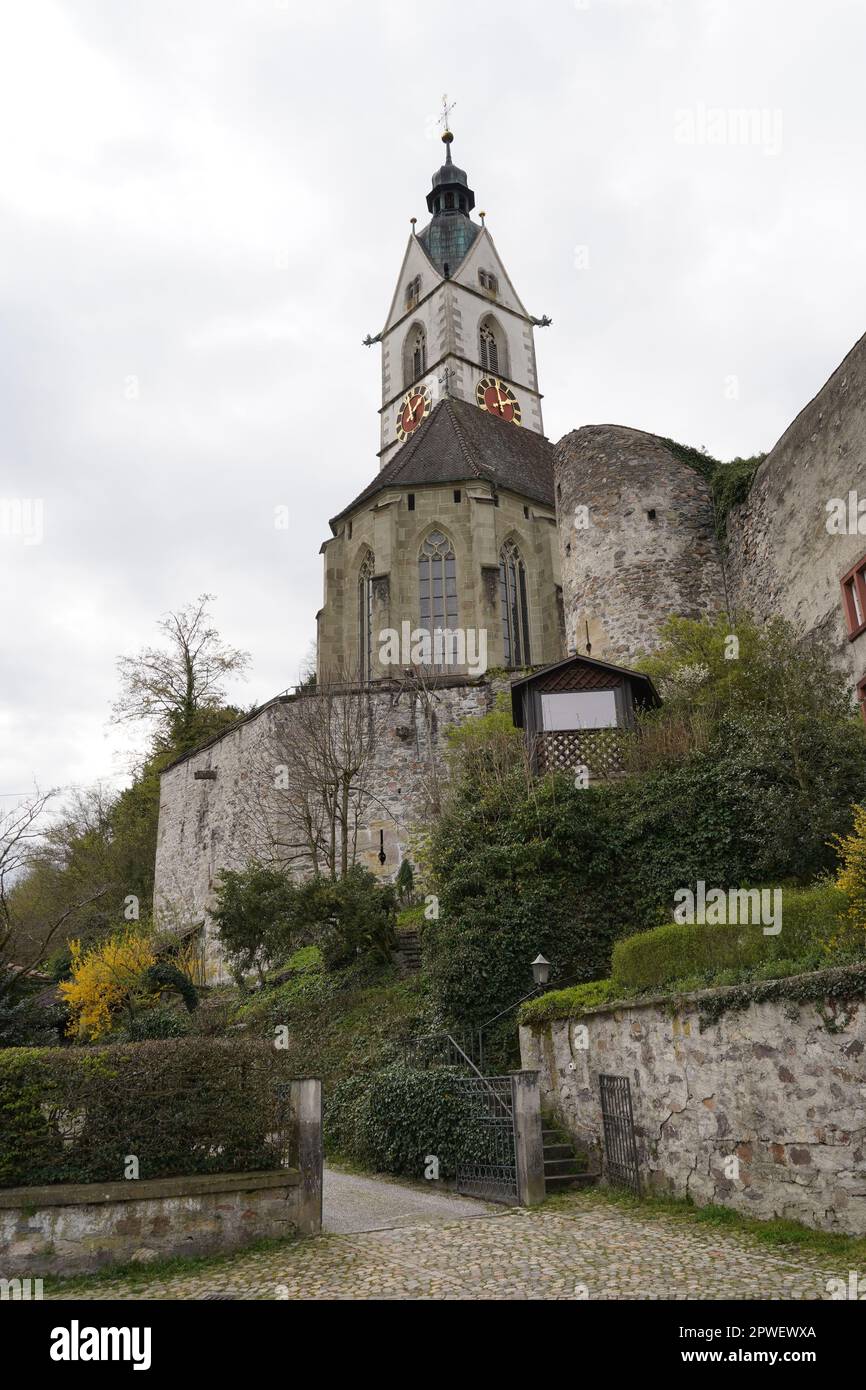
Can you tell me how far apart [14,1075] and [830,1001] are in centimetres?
636

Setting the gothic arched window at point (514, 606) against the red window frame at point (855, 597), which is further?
the gothic arched window at point (514, 606)

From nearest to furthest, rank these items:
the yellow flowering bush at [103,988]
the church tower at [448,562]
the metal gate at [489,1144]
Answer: the metal gate at [489,1144], the yellow flowering bush at [103,988], the church tower at [448,562]

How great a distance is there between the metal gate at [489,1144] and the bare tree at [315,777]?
1175 cm

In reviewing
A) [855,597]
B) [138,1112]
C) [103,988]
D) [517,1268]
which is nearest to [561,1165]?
[517,1268]

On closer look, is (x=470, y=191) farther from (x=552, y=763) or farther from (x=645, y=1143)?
(x=645, y=1143)

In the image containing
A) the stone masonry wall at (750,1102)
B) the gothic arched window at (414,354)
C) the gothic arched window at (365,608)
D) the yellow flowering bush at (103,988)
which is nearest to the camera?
the stone masonry wall at (750,1102)

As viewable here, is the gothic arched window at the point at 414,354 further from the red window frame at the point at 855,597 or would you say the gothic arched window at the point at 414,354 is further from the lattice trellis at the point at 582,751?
the red window frame at the point at 855,597

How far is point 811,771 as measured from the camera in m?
12.6

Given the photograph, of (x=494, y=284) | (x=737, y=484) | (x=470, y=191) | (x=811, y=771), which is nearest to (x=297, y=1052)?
(x=811, y=771)

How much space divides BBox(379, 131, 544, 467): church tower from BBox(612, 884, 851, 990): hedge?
4216 centimetres

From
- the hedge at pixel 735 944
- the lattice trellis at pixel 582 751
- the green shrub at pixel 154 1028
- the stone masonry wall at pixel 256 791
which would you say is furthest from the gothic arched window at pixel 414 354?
the hedge at pixel 735 944

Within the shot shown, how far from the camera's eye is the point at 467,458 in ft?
105

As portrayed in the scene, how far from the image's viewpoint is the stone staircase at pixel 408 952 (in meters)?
17.6

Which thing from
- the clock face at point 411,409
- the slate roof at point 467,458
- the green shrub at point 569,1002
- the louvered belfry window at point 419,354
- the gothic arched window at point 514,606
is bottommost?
the green shrub at point 569,1002
